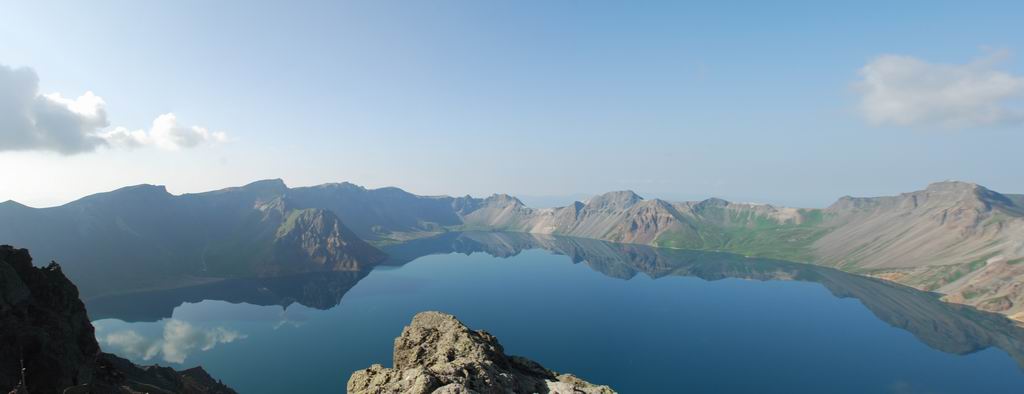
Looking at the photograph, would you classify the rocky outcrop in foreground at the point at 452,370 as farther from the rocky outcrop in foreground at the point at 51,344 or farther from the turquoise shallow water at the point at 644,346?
the turquoise shallow water at the point at 644,346

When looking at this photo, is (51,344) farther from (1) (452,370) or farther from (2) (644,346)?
(2) (644,346)

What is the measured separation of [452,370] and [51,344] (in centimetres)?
6139

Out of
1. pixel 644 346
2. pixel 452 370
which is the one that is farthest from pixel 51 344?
pixel 644 346

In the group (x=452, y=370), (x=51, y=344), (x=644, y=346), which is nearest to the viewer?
(x=452, y=370)

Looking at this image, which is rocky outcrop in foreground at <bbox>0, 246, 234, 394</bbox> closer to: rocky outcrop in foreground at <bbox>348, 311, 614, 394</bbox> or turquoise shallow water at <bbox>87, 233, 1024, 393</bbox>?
rocky outcrop in foreground at <bbox>348, 311, 614, 394</bbox>

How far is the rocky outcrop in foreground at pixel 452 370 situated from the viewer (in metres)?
24.6

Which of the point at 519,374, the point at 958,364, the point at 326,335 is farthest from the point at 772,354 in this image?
the point at 326,335

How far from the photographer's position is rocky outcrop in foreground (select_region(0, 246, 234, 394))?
48.4 meters

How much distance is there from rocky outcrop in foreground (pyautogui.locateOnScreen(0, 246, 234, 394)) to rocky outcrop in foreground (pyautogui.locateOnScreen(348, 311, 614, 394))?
37474 millimetres

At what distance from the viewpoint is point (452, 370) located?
25.4 metres

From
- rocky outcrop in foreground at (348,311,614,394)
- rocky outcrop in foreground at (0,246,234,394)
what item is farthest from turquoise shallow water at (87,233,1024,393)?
rocky outcrop in foreground at (348,311,614,394)

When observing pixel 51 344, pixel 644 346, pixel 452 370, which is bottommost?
pixel 644 346

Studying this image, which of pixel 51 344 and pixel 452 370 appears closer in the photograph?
pixel 452 370

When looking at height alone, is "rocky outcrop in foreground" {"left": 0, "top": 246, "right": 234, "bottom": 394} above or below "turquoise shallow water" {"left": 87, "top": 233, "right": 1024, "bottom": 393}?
above
